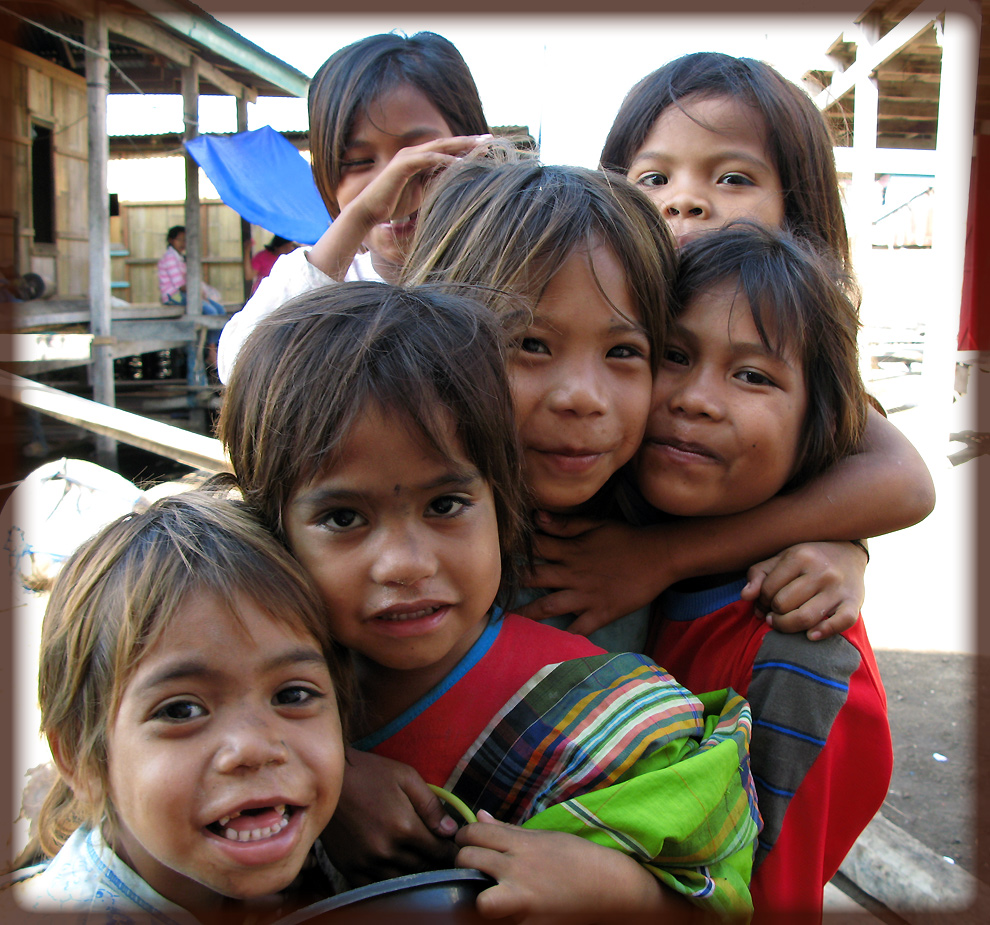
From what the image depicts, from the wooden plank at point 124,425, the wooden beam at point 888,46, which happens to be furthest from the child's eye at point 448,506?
the wooden beam at point 888,46

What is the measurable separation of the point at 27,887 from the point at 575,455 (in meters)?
0.84

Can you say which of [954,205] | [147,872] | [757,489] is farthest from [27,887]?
[954,205]

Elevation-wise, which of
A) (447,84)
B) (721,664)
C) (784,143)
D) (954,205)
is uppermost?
(954,205)

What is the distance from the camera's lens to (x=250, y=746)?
772 millimetres

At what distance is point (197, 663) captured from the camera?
794 millimetres

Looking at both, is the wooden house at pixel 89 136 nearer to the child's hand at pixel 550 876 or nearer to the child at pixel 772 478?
the child at pixel 772 478

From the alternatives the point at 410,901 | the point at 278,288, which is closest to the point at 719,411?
the point at 410,901

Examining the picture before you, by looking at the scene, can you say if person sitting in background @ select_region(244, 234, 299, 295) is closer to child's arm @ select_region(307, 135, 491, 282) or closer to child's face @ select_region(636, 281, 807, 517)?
child's arm @ select_region(307, 135, 491, 282)

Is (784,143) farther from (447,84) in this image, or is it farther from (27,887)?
(27,887)

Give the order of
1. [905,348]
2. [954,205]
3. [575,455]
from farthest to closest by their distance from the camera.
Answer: [905,348] → [954,205] → [575,455]

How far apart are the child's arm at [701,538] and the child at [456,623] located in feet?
0.76

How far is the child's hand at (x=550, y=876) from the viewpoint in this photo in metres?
0.79

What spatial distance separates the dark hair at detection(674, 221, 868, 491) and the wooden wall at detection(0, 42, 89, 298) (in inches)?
301

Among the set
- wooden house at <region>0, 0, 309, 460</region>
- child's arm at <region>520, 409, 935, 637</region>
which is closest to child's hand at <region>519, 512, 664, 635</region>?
child's arm at <region>520, 409, 935, 637</region>
